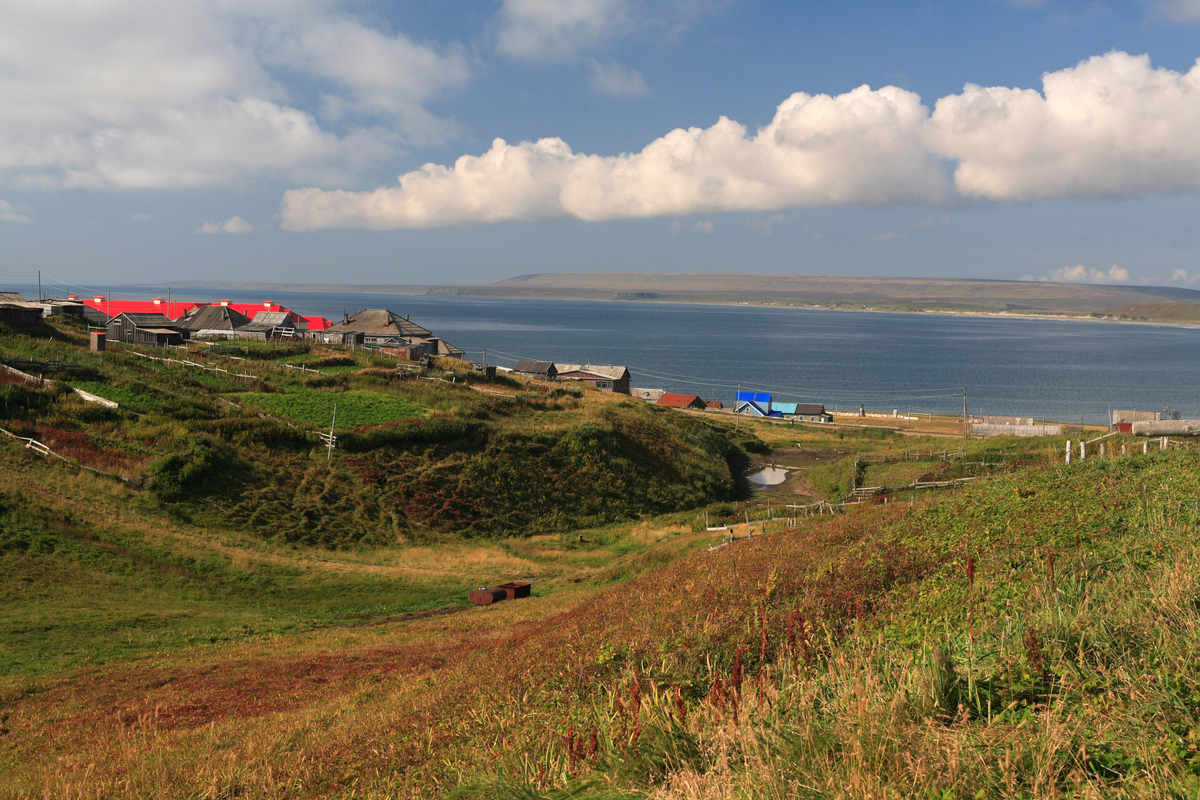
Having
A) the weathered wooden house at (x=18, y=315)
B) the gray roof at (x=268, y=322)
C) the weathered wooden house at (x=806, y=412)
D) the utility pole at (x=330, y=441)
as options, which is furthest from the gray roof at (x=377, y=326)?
the utility pole at (x=330, y=441)

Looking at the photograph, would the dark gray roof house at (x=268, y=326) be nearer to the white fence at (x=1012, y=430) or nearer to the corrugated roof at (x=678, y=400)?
the corrugated roof at (x=678, y=400)

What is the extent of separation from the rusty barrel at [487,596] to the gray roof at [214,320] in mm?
67243

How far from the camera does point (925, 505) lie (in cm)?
1603

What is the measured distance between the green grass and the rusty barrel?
62.7 ft

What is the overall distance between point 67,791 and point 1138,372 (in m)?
176

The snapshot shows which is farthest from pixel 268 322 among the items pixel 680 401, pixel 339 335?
pixel 680 401

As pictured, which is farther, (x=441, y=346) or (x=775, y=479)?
(x=441, y=346)

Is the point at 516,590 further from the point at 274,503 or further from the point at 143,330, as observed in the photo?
the point at 143,330

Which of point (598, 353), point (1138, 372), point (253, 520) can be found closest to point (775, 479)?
point (253, 520)

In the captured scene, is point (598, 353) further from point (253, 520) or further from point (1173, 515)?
point (1173, 515)

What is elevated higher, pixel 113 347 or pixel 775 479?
pixel 113 347

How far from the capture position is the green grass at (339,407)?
1672 inches

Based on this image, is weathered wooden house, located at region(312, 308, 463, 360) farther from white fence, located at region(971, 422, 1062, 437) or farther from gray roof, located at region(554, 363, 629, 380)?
white fence, located at region(971, 422, 1062, 437)

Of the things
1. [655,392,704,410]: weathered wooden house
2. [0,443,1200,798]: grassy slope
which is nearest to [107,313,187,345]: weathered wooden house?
[655,392,704,410]: weathered wooden house
